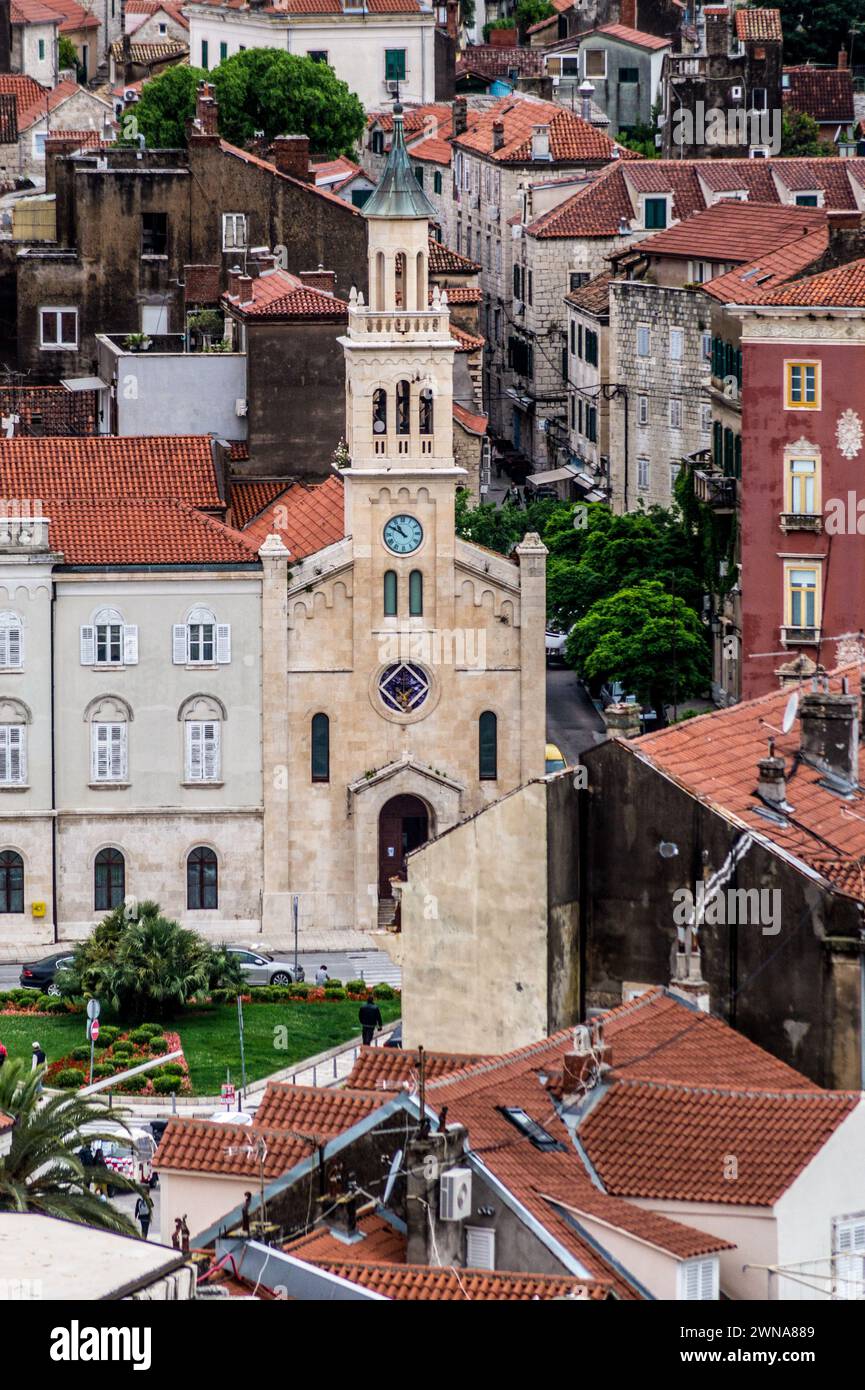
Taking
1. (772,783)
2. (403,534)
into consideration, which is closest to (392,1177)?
(772,783)

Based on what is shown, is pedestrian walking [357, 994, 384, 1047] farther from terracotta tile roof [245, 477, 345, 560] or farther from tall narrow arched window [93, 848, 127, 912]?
terracotta tile roof [245, 477, 345, 560]

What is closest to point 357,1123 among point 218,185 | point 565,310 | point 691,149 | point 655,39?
point 218,185

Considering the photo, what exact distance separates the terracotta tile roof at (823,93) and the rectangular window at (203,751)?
92654 mm

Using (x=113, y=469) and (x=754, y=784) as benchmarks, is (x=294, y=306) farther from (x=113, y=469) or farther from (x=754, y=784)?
(x=754, y=784)

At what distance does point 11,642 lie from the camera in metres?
102

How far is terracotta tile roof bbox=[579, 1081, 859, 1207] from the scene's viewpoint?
168 ft

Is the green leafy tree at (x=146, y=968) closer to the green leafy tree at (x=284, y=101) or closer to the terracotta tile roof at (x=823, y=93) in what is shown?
the green leafy tree at (x=284, y=101)

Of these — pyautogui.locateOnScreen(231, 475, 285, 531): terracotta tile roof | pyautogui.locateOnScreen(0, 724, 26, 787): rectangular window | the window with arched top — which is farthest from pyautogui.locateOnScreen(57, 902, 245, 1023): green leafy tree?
pyautogui.locateOnScreen(231, 475, 285, 531): terracotta tile roof

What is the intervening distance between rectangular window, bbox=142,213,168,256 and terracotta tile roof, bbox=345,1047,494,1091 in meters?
86.7

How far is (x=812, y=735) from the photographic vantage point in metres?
66.1

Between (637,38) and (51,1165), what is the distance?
133 metres
